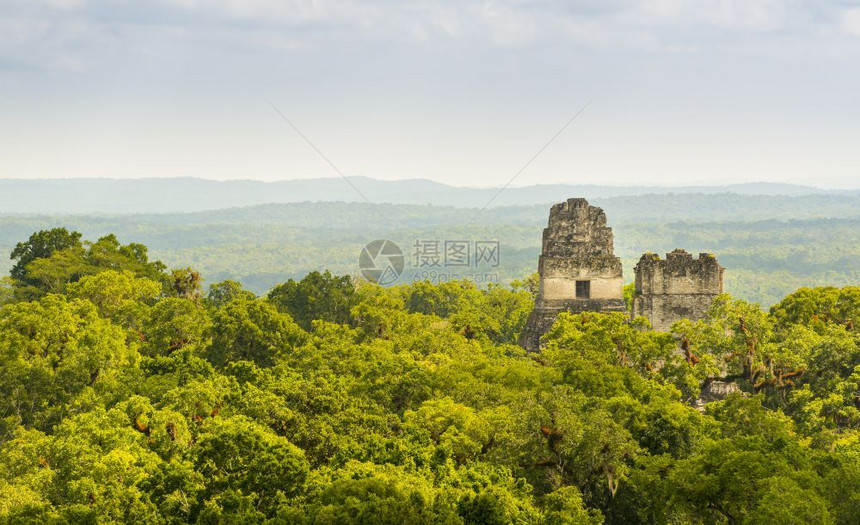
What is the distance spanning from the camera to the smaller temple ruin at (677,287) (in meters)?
50.3

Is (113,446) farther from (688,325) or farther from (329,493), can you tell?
(688,325)

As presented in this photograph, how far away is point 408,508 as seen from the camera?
23594 mm

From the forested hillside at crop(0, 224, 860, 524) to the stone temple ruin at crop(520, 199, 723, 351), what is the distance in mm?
3395

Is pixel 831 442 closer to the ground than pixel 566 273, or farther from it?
closer to the ground

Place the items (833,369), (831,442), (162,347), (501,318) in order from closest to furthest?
(831,442), (833,369), (162,347), (501,318)

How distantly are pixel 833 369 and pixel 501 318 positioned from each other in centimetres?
3269

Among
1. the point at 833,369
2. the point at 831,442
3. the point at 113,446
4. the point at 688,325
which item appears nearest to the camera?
the point at 113,446

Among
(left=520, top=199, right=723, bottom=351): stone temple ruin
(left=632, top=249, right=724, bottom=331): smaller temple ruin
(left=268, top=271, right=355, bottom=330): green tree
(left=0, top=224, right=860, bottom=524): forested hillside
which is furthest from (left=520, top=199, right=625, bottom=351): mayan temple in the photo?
(left=268, top=271, right=355, bottom=330): green tree

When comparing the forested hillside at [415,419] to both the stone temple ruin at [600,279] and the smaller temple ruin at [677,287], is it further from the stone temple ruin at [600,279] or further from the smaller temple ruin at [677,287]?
the smaller temple ruin at [677,287]

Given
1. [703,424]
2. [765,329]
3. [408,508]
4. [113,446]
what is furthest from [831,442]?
[113,446]

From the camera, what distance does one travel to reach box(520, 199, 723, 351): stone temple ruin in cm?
5038

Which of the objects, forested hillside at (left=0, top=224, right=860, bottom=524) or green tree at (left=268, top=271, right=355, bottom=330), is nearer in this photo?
forested hillside at (left=0, top=224, right=860, bottom=524)

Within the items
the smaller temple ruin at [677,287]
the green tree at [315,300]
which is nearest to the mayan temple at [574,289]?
the smaller temple ruin at [677,287]

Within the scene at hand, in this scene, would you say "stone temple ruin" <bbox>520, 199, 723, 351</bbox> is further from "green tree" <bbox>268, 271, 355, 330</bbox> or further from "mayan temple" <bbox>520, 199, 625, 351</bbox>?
"green tree" <bbox>268, 271, 355, 330</bbox>
